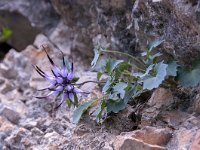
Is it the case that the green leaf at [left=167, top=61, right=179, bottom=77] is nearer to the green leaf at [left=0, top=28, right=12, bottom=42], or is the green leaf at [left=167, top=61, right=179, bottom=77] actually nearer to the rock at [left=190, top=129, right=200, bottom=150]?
the rock at [left=190, top=129, right=200, bottom=150]

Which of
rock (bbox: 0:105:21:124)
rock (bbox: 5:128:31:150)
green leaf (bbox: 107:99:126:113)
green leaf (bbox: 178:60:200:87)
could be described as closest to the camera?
green leaf (bbox: 178:60:200:87)

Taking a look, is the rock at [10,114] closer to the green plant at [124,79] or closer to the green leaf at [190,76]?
the green plant at [124,79]

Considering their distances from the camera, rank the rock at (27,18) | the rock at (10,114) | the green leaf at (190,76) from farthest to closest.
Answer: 1. the rock at (27,18)
2. the rock at (10,114)
3. the green leaf at (190,76)

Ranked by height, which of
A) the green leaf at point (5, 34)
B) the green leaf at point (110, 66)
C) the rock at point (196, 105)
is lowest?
the rock at point (196, 105)

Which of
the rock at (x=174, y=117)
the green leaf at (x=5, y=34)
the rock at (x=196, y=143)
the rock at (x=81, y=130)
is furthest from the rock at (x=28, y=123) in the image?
the green leaf at (x=5, y=34)

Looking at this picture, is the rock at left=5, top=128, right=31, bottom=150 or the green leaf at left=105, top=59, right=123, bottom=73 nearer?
the green leaf at left=105, top=59, right=123, bottom=73

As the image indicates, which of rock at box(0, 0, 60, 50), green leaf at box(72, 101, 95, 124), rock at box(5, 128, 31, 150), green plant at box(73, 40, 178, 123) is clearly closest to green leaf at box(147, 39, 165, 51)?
green plant at box(73, 40, 178, 123)

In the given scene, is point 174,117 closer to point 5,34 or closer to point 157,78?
point 157,78

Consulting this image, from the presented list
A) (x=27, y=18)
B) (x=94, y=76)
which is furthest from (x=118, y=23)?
(x=27, y=18)
